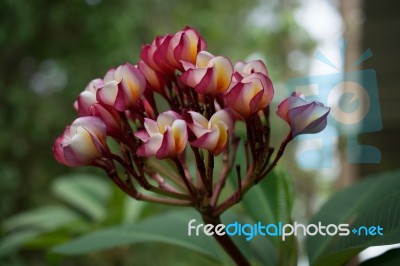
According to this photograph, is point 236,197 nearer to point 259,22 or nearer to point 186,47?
point 186,47

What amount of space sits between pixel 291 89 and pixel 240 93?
11 centimetres

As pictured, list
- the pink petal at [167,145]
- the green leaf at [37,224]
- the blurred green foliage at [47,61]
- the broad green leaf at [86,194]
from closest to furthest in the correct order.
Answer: the pink petal at [167,145] → the green leaf at [37,224] → the broad green leaf at [86,194] → the blurred green foliage at [47,61]

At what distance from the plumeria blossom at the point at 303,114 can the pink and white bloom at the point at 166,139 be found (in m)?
0.09

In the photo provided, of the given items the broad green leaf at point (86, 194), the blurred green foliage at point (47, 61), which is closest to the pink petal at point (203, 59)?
the broad green leaf at point (86, 194)

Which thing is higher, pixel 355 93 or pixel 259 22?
pixel 259 22

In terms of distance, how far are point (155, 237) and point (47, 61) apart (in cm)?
174

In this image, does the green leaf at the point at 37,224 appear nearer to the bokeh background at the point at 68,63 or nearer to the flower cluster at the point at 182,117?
the bokeh background at the point at 68,63

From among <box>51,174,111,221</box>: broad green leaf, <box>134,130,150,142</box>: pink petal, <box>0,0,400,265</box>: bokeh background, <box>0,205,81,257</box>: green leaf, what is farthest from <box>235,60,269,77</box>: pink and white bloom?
<box>0,0,400,265</box>: bokeh background

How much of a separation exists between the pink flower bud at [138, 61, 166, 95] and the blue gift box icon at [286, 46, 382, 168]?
0.14 metres

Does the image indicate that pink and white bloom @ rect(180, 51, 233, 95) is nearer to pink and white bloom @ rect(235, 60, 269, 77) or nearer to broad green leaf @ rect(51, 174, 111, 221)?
pink and white bloom @ rect(235, 60, 269, 77)

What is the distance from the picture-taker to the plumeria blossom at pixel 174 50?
42cm

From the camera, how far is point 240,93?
1.29ft

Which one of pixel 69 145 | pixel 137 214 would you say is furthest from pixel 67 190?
pixel 69 145

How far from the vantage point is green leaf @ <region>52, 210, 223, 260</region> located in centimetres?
59
